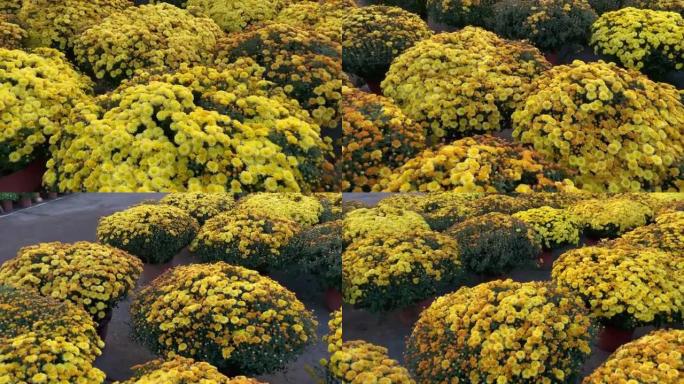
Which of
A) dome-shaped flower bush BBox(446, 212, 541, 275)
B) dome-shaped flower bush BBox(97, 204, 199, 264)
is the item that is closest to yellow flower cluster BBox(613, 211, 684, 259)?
dome-shaped flower bush BBox(446, 212, 541, 275)

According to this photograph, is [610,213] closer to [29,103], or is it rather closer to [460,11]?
[460,11]

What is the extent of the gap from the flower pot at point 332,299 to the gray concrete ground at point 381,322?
0.06m

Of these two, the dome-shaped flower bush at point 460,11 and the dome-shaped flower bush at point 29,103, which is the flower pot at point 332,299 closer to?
the dome-shaped flower bush at point 29,103

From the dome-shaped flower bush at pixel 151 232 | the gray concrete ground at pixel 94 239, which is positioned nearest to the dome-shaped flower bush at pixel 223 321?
the gray concrete ground at pixel 94 239

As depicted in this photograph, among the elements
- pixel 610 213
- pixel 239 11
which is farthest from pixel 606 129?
pixel 239 11

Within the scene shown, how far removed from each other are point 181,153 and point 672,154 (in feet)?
7.08

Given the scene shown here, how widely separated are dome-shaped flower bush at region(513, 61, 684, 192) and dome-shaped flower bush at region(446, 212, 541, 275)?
0.51 meters

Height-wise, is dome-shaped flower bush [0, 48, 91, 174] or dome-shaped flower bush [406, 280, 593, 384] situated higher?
dome-shaped flower bush [0, 48, 91, 174]

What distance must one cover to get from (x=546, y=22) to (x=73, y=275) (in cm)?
323

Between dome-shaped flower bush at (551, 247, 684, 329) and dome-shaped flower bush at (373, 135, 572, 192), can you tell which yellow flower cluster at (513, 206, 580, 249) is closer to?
dome-shaped flower bush at (551, 247, 684, 329)

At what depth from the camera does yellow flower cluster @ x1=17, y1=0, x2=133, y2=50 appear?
12.9 ft

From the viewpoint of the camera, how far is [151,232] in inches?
155

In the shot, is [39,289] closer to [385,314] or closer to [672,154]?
[385,314]

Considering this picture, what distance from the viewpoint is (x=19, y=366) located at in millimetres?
2723
